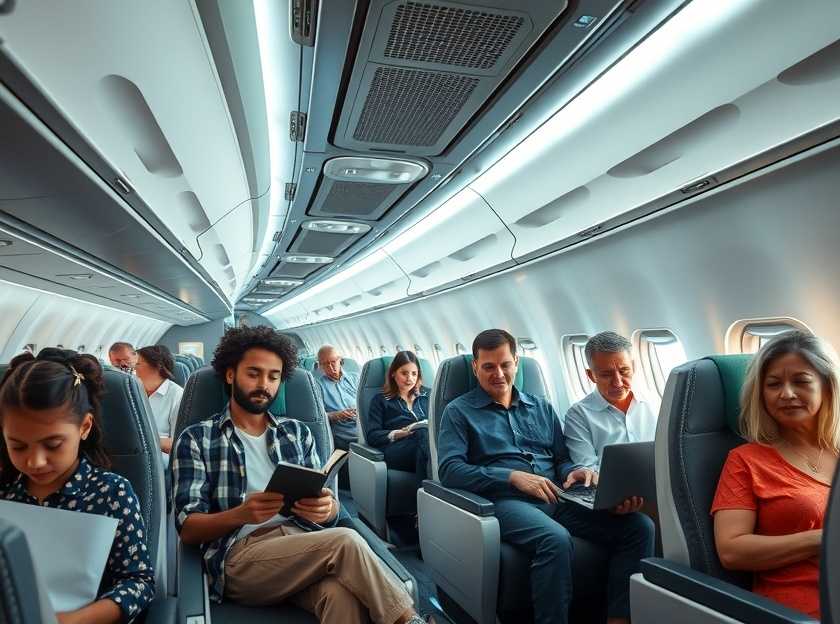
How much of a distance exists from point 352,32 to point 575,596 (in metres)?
3.11

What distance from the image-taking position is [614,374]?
3.82 metres

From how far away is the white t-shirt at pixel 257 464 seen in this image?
2693 millimetres

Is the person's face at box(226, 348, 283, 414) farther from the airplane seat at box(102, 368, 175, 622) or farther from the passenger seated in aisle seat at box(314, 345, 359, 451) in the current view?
the passenger seated in aisle seat at box(314, 345, 359, 451)

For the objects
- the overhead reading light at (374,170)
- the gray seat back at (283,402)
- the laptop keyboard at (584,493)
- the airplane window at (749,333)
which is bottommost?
the laptop keyboard at (584,493)

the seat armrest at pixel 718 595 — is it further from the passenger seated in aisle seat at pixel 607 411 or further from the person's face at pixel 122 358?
the person's face at pixel 122 358

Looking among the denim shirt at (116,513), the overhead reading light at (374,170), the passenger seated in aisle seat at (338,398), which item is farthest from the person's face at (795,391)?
the passenger seated in aisle seat at (338,398)

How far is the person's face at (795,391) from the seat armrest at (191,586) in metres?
2.26

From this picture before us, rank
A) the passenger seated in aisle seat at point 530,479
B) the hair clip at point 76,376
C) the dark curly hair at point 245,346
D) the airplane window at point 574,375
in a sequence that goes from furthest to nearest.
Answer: the airplane window at point 574,375
the passenger seated in aisle seat at point 530,479
the dark curly hair at point 245,346
the hair clip at point 76,376

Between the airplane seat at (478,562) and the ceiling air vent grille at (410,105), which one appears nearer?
the ceiling air vent grille at (410,105)

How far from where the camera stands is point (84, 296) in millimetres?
9648

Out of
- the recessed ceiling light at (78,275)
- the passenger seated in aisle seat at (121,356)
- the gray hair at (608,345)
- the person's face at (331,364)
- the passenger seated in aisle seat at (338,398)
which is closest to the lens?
the gray hair at (608,345)

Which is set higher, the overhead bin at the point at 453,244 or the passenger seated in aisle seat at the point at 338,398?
the overhead bin at the point at 453,244

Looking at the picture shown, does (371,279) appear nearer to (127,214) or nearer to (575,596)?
(127,214)

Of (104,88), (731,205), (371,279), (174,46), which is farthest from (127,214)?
(371,279)
